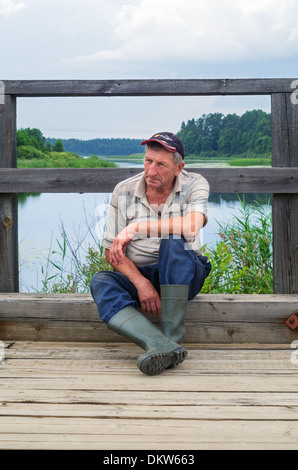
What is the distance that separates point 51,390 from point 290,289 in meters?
1.65

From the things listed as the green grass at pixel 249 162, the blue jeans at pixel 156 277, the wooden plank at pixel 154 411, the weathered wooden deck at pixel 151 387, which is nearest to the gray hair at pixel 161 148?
the blue jeans at pixel 156 277

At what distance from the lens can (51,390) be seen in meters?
2.59

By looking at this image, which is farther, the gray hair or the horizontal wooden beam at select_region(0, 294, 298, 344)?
the horizontal wooden beam at select_region(0, 294, 298, 344)

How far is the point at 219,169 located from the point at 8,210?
1.30 meters

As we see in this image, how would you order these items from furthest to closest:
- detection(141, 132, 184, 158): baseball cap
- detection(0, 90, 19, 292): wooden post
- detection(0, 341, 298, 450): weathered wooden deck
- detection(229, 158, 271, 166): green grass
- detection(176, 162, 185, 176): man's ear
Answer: detection(229, 158, 271, 166): green grass
detection(0, 90, 19, 292): wooden post
detection(176, 162, 185, 176): man's ear
detection(141, 132, 184, 158): baseball cap
detection(0, 341, 298, 450): weathered wooden deck

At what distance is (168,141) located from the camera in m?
2.93

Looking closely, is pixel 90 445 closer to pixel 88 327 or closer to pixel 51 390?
pixel 51 390

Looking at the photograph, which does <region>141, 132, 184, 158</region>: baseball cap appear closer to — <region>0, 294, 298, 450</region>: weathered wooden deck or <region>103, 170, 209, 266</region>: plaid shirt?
<region>103, 170, 209, 266</region>: plaid shirt

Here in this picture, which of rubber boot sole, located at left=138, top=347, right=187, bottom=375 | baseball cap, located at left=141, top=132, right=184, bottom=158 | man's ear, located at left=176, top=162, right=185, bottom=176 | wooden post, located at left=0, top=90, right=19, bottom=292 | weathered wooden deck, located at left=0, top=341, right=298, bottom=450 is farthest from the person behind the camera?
wooden post, located at left=0, top=90, right=19, bottom=292

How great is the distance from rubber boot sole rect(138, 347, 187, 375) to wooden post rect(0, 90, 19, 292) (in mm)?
1317

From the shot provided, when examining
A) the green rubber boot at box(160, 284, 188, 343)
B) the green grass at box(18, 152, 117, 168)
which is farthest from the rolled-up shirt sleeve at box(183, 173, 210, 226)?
the green grass at box(18, 152, 117, 168)

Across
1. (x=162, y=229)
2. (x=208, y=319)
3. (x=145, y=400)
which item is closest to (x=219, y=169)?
(x=162, y=229)

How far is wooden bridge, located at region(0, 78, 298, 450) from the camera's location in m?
2.18
